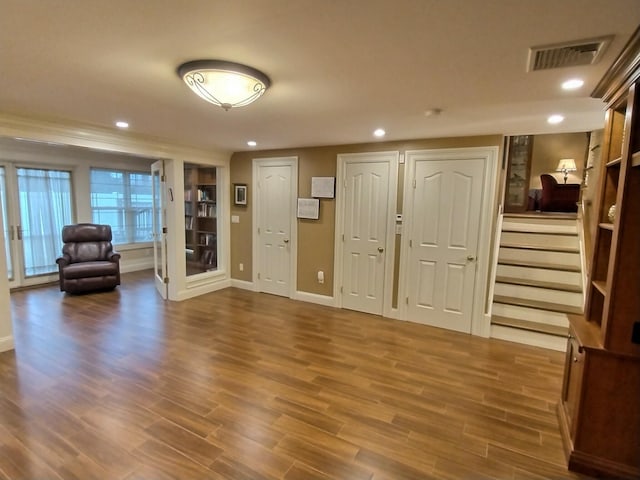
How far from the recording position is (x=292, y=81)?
2143 millimetres

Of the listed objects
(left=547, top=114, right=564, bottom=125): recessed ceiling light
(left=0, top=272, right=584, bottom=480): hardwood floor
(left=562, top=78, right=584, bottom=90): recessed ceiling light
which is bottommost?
(left=0, top=272, right=584, bottom=480): hardwood floor

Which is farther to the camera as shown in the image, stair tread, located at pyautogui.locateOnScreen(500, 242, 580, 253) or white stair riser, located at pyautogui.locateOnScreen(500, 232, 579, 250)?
white stair riser, located at pyautogui.locateOnScreen(500, 232, 579, 250)

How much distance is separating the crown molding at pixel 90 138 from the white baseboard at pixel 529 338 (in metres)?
4.68

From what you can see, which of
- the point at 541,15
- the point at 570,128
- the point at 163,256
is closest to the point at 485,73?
the point at 541,15

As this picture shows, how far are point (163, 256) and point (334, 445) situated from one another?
3.97 meters

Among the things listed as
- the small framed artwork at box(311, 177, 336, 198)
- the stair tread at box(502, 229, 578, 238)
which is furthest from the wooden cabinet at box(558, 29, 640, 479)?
the small framed artwork at box(311, 177, 336, 198)

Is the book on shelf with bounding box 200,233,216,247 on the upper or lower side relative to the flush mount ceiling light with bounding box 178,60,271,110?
lower

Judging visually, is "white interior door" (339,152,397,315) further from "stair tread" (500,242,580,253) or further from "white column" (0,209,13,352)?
"white column" (0,209,13,352)

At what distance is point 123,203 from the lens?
674 centimetres

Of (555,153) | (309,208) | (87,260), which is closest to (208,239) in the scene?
(87,260)

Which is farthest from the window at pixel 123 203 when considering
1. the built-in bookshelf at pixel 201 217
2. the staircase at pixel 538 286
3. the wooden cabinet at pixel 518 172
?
the wooden cabinet at pixel 518 172

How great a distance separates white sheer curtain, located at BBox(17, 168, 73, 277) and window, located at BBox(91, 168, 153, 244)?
482mm

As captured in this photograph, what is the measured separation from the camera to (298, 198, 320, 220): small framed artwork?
482 cm

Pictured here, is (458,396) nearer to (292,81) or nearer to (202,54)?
(292,81)
